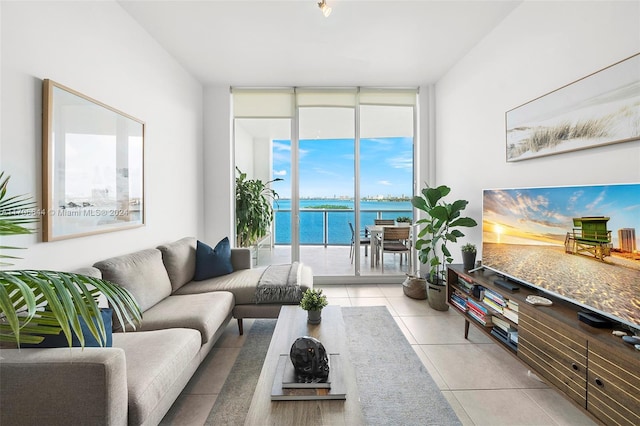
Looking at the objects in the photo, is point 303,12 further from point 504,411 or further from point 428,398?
point 504,411

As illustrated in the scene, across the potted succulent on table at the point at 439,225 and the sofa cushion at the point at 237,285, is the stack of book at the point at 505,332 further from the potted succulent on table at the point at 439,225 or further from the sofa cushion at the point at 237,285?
the sofa cushion at the point at 237,285

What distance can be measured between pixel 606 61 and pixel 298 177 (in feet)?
11.1

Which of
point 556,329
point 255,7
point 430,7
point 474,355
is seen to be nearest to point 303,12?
point 255,7

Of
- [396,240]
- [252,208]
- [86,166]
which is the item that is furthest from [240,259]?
→ [396,240]

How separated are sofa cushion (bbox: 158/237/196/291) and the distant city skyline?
179cm

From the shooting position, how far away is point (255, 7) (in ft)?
8.30

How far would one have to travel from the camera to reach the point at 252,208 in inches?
174

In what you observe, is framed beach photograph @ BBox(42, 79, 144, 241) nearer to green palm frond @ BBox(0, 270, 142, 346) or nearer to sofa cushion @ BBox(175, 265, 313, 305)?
sofa cushion @ BBox(175, 265, 313, 305)

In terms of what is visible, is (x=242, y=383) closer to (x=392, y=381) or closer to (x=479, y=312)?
(x=392, y=381)

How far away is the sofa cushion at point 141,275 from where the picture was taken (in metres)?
2.07

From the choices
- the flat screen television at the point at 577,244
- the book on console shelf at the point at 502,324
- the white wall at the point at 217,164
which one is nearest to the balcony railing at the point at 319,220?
the white wall at the point at 217,164

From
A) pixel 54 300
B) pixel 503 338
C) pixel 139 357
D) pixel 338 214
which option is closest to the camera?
pixel 54 300

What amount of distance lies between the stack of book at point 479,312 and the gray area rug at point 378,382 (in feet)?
2.12

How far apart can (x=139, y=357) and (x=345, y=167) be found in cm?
353
